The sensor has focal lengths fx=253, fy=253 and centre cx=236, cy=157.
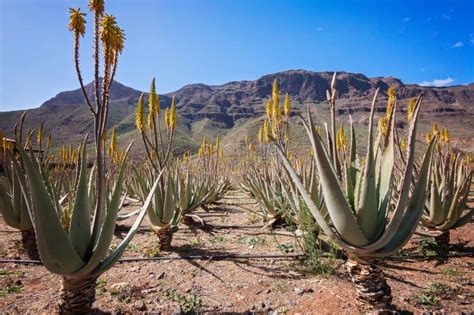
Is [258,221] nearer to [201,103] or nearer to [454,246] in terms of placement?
[454,246]

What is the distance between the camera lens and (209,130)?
103m

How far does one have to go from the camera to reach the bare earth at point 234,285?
258 centimetres

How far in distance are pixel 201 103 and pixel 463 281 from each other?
529ft

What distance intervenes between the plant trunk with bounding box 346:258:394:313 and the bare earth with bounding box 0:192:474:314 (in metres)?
0.48

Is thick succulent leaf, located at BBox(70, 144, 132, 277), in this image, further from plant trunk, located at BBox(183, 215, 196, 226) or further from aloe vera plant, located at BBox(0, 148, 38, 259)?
plant trunk, located at BBox(183, 215, 196, 226)

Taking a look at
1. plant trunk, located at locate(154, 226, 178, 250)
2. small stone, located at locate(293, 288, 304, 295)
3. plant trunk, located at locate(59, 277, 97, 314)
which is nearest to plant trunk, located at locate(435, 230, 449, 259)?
small stone, located at locate(293, 288, 304, 295)

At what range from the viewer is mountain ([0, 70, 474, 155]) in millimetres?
84750

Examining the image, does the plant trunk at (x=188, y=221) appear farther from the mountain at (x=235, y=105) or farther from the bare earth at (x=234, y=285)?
the mountain at (x=235, y=105)

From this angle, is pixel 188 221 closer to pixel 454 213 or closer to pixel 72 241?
pixel 72 241

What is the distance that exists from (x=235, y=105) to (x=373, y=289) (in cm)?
16171

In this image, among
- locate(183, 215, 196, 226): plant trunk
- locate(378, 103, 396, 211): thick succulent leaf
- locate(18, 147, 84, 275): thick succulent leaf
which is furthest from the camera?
locate(183, 215, 196, 226): plant trunk

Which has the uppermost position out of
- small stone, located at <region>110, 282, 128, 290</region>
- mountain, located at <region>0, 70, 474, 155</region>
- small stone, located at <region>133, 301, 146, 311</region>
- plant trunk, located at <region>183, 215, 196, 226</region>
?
mountain, located at <region>0, 70, 474, 155</region>

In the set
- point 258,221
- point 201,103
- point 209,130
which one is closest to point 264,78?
point 201,103

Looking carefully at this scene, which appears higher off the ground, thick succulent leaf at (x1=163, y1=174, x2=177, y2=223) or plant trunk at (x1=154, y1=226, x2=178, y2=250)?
thick succulent leaf at (x1=163, y1=174, x2=177, y2=223)
